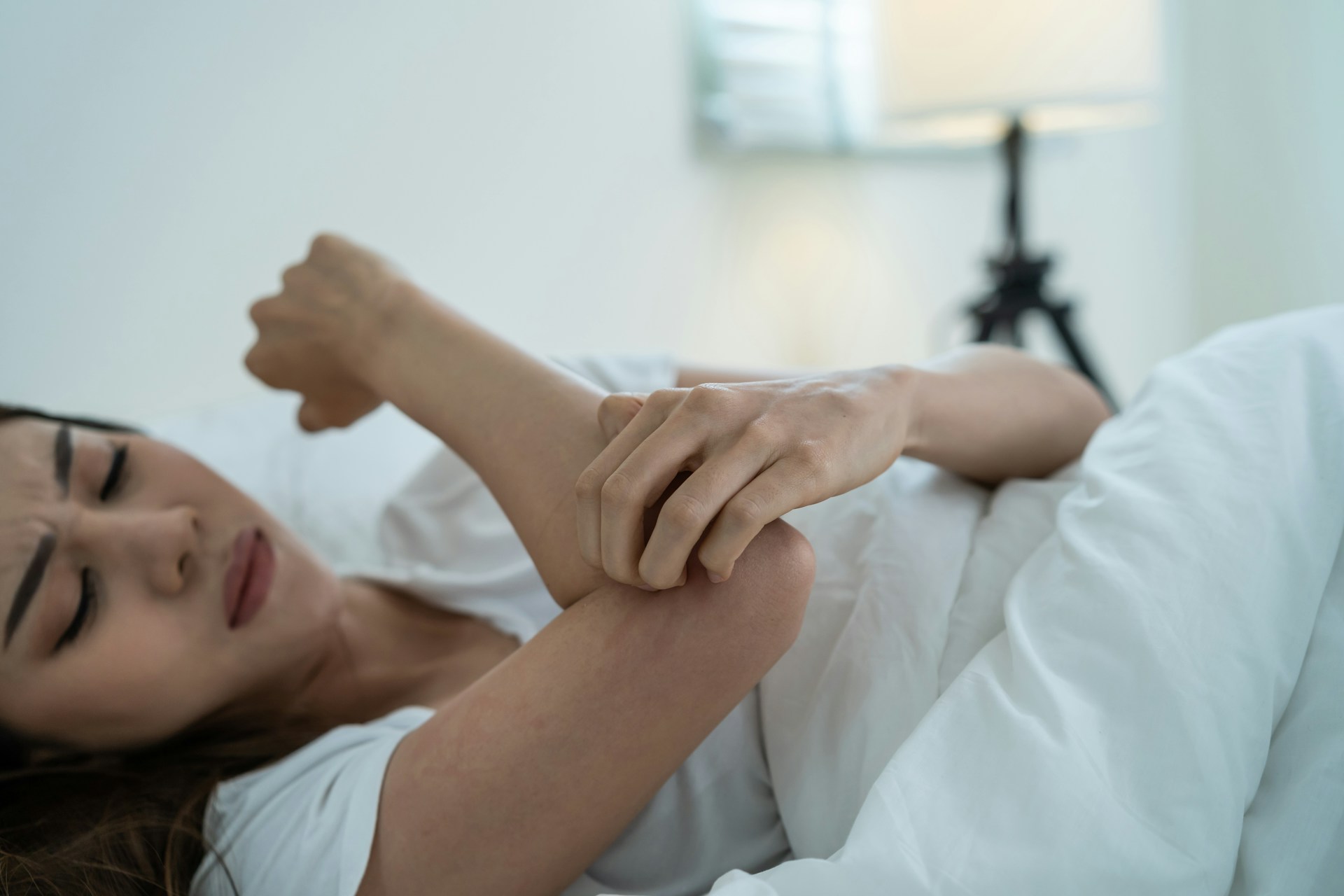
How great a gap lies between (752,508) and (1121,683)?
0.20 metres

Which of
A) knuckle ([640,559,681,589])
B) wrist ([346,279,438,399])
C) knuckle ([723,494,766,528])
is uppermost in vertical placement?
wrist ([346,279,438,399])

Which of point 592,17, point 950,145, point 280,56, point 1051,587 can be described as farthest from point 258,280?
point 950,145

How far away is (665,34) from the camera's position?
1.73 metres

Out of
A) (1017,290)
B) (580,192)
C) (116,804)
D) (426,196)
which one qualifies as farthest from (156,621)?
(1017,290)

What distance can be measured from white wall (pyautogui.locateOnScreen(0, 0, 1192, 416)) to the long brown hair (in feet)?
1.11

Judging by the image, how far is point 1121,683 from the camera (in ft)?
1.52

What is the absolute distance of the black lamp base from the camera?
1.77 metres

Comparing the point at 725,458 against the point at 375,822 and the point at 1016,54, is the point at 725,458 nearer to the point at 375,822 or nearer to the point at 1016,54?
the point at 375,822

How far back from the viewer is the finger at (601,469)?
18.6 inches

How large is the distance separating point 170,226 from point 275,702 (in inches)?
25.2

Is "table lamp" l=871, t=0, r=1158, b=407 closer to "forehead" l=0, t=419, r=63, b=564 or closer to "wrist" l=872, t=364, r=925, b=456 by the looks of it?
"wrist" l=872, t=364, r=925, b=456

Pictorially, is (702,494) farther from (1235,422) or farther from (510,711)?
(1235,422)

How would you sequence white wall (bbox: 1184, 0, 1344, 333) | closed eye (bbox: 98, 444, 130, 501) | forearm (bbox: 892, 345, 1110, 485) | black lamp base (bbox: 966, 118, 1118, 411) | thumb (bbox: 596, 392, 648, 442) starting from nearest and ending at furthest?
thumb (bbox: 596, 392, 648, 442), forearm (bbox: 892, 345, 1110, 485), closed eye (bbox: 98, 444, 130, 501), black lamp base (bbox: 966, 118, 1118, 411), white wall (bbox: 1184, 0, 1344, 333)

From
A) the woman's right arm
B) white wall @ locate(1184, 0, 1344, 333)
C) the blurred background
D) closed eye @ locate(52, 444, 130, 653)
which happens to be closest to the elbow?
the woman's right arm
